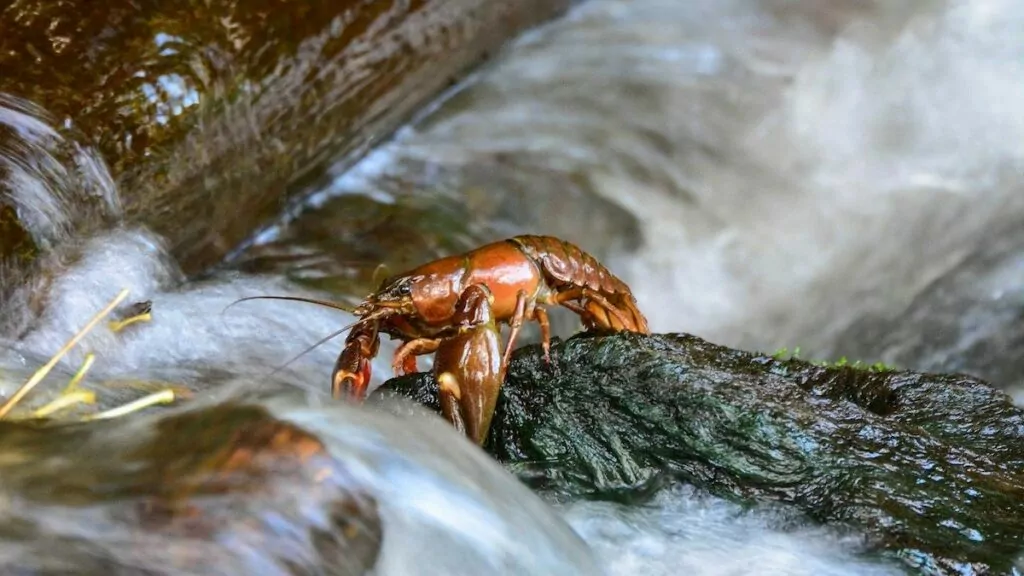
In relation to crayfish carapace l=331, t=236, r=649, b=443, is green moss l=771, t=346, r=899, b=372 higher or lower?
higher

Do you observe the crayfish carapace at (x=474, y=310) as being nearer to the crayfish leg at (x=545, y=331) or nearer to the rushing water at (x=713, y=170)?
the crayfish leg at (x=545, y=331)

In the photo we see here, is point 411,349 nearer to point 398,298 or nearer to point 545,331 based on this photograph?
point 398,298

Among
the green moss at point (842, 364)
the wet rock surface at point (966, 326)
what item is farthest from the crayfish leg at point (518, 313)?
the wet rock surface at point (966, 326)

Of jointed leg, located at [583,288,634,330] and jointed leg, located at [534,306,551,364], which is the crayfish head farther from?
jointed leg, located at [583,288,634,330]

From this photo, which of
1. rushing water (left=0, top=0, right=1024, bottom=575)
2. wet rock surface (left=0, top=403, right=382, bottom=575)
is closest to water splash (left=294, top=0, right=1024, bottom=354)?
rushing water (left=0, top=0, right=1024, bottom=575)

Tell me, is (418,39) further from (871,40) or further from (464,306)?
A: (871,40)

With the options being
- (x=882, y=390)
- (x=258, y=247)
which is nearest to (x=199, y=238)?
(x=258, y=247)

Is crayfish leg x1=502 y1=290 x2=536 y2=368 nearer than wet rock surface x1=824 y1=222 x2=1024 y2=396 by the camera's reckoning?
Yes
